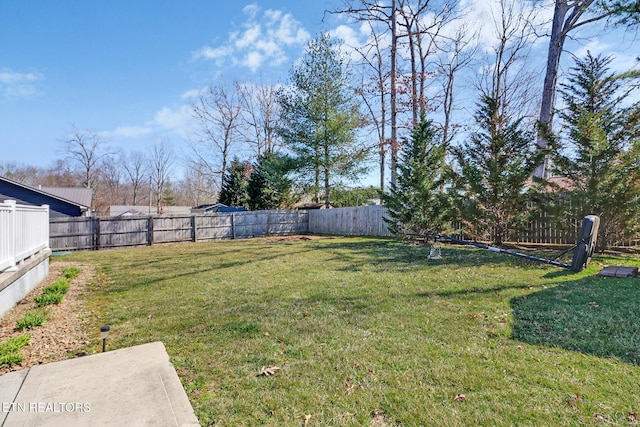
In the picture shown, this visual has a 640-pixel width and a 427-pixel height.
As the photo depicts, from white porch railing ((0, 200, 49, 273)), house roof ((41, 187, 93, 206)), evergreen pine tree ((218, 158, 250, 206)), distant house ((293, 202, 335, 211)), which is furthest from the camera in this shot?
evergreen pine tree ((218, 158, 250, 206))

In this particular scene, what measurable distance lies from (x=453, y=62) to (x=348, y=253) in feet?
52.5

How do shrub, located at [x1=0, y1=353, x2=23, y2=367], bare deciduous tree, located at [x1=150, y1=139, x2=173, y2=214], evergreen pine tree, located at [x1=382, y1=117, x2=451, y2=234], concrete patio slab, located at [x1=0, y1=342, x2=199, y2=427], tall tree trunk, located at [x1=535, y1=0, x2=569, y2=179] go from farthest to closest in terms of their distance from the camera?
bare deciduous tree, located at [x1=150, y1=139, x2=173, y2=214] → tall tree trunk, located at [x1=535, y1=0, x2=569, y2=179] → evergreen pine tree, located at [x1=382, y1=117, x2=451, y2=234] → shrub, located at [x1=0, y1=353, x2=23, y2=367] → concrete patio slab, located at [x1=0, y1=342, x2=199, y2=427]

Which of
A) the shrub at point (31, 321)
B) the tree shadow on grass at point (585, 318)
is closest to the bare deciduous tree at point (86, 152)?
the shrub at point (31, 321)

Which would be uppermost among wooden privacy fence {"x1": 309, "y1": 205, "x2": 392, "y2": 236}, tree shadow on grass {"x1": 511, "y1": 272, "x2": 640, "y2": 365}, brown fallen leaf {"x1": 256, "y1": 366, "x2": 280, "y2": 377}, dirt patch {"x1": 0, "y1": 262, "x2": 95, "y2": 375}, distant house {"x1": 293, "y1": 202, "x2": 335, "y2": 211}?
distant house {"x1": 293, "y1": 202, "x2": 335, "y2": 211}

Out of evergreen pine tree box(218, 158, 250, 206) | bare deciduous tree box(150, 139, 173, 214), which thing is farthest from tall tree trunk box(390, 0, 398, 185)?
bare deciduous tree box(150, 139, 173, 214)

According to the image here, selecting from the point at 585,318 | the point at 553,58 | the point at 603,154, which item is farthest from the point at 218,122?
the point at 585,318

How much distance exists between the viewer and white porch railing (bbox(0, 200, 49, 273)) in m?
4.01

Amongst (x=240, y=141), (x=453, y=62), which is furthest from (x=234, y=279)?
(x=240, y=141)

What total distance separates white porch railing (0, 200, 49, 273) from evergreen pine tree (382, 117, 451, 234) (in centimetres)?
934

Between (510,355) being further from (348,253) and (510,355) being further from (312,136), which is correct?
(312,136)

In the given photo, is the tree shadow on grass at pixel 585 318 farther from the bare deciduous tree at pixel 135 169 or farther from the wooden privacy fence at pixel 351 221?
the bare deciduous tree at pixel 135 169

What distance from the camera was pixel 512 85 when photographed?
63.2ft

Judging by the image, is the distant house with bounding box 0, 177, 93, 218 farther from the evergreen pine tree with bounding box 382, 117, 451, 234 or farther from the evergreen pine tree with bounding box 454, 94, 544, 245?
the evergreen pine tree with bounding box 454, 94, 544, 245

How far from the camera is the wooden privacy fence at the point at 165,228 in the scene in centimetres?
1255
